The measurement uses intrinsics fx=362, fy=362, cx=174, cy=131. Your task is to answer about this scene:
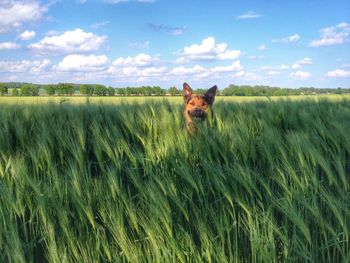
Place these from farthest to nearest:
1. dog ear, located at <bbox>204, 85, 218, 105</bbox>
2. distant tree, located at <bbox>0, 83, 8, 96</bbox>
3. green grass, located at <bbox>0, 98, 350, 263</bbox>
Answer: distant tree, located at <bbox>0, 83, 8, 96</bbox> < dog ear, located at <bbox>204, 85, 218, 105</bbox> < green grass, located at <bbox>0, 98, 350, 263</bbox>

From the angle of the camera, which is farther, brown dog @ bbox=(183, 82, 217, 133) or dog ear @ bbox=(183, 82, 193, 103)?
dog ear @ bbox=(183, 82, 193, 103)

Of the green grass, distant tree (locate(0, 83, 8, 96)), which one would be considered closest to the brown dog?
the green grass

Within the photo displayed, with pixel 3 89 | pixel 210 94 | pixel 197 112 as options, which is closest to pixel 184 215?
pixel 197 112

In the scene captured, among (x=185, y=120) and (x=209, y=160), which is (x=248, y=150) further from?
(x=185, y=120)

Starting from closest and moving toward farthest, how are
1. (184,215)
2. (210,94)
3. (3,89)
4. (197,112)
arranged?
(184,215)
(197,112)
(210,94)
(3,89)

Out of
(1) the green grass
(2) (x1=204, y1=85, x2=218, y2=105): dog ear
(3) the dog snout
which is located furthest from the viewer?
(2) (x1=204, y1=85, x2=218, y2=105): dog ear

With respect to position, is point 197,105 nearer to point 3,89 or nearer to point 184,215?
point 184,215

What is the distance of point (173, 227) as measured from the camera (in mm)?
1175

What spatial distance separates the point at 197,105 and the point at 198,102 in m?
0.03

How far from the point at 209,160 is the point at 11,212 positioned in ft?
2.84

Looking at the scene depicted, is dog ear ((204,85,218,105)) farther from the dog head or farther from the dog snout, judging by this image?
the dog snout

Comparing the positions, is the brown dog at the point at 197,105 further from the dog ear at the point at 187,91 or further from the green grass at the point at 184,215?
the green grass at the point at 184,215

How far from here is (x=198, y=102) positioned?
2.81 m

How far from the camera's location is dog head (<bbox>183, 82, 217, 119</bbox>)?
2.76m
